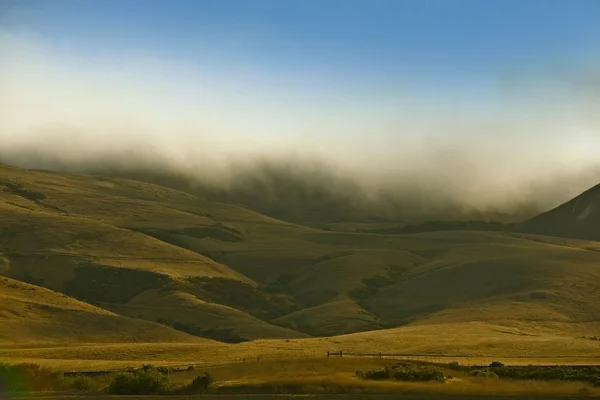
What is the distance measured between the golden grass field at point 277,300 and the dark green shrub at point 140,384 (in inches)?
358

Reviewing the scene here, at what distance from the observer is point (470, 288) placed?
481ft

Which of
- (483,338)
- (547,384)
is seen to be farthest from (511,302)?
(547,384)

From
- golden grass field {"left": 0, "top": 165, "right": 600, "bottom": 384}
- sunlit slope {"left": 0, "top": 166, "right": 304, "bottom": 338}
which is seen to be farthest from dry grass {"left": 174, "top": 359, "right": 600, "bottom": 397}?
sunlit slope {"left": 0, "top": 166, "right": 304, "bottom": 338}

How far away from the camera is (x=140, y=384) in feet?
161

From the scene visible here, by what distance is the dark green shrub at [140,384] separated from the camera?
4897 cm

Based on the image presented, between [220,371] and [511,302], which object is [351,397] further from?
[511,302]

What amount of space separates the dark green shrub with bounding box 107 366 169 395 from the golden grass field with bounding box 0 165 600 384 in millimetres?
9093

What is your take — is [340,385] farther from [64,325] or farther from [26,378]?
[64,325]

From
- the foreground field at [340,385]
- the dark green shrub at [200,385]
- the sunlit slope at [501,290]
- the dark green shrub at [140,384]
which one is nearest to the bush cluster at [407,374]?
the foreground field at [340,385]

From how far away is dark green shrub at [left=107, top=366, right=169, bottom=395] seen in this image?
4897cm

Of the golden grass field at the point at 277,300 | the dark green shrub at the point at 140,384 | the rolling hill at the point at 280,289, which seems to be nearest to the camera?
the dark green shrub at the point at 140,384

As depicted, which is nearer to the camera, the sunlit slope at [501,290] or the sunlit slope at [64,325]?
the sunlit slope at [64,325]

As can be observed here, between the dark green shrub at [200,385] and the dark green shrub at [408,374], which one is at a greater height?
the dark green shrub at [408,374]

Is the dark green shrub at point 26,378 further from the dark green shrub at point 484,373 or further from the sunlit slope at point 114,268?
the sunlit slope at point 114,268
